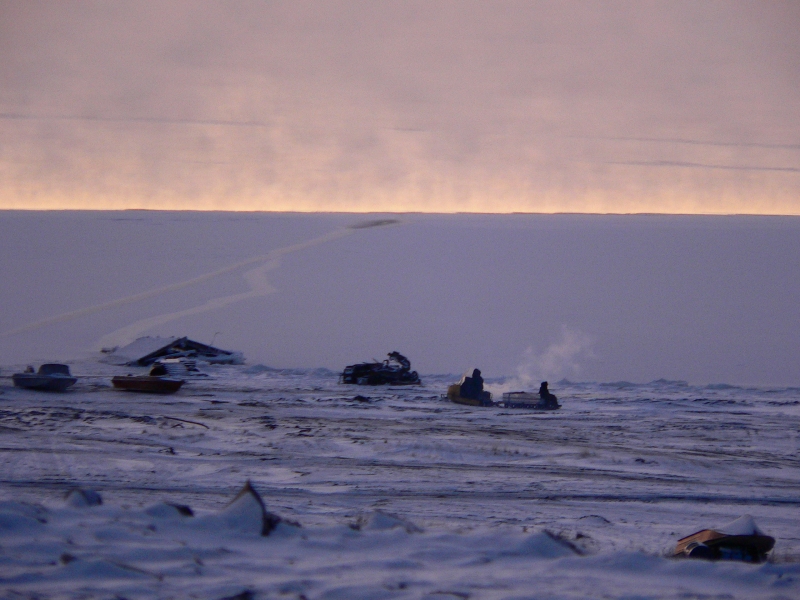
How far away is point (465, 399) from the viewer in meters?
14.5

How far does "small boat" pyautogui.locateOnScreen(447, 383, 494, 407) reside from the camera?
47.6ft

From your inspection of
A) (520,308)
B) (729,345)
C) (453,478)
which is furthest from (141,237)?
(453,478)

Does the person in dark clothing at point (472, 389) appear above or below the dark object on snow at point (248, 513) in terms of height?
above

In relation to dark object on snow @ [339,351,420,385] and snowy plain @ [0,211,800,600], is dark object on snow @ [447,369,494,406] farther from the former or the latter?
dark object on snow @ [339,351,420,385]

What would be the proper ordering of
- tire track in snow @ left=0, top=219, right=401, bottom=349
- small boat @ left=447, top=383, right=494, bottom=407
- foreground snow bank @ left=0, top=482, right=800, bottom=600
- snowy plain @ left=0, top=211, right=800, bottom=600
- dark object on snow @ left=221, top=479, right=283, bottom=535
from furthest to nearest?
1. tire track in snow @ left=0, top=219, right=401, bottom=349
2. small boat @ left=447, top=383, right=494, bottom=407
3. dark object on snow @ left=221, top=479, right=283, bottom=535
4. snowy plain @ left=0, top=211, right=800, bottom=600
5. foreground snow bank @ left=0, top=482, right=800, bottom=600

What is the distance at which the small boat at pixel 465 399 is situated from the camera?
14508 millimetres

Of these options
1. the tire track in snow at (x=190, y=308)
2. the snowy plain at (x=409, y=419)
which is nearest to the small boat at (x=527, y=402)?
the snowy plain at (x=409, y=419)

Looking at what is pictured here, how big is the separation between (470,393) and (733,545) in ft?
31.1

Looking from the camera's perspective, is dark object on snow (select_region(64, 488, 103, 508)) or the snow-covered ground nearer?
the snow-covered ground

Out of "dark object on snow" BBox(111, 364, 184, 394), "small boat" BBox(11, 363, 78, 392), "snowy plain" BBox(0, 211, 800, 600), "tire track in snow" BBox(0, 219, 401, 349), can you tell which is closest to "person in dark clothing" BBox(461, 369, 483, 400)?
"snowy plain" BBox(0, 211, 800, 600)

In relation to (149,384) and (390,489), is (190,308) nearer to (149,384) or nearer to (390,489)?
(149,384)

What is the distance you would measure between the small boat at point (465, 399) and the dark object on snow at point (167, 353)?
22.8 ft

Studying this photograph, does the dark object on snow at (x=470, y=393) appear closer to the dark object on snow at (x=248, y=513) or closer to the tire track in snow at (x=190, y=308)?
the dark object on snow at (x=248, y=513)

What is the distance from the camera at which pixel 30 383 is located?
14.9 metres
